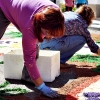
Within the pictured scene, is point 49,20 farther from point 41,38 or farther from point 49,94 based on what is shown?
point 49,94

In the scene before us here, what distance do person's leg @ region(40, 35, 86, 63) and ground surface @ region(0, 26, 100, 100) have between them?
180 mm

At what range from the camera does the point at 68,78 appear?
4.98m

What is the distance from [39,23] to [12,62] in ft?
4.96

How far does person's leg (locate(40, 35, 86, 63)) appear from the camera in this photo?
18.5ft

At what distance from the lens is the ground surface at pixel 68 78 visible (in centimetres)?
415

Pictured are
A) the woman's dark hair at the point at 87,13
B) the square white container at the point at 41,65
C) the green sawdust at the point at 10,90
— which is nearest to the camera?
the green sawdust at the point at 10,90

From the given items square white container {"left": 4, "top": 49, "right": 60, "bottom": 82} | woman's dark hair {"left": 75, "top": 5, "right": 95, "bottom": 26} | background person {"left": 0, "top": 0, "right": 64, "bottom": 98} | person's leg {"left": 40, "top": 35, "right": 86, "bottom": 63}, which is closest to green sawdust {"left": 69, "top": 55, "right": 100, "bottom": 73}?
person's leg {"left": 40, "top": 35, "right": 86, "bottom": 63}

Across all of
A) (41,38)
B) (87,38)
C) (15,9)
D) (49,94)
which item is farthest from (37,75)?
(87,38)

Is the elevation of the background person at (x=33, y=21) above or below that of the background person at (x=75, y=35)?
above

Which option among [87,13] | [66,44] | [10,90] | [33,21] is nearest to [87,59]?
[66,44]

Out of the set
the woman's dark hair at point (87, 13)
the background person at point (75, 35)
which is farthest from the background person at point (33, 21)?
the woman's dark hair at point (87, 13)

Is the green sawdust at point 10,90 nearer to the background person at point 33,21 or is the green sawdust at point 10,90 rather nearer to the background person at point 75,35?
the background person at point 33,21

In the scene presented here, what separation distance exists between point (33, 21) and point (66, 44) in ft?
6.90

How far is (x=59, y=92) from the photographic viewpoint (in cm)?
429
